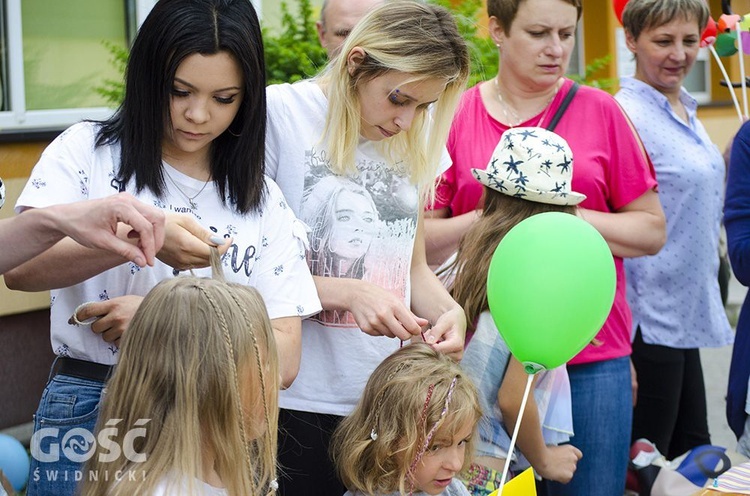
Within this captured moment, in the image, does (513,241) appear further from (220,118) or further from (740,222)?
(740,222)

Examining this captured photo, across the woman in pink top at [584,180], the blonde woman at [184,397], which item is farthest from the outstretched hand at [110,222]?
the woman in pink top at [584,180]

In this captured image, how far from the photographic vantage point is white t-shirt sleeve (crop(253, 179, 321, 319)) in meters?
2.18

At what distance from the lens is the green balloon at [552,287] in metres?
2.21

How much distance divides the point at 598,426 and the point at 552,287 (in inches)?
35.4

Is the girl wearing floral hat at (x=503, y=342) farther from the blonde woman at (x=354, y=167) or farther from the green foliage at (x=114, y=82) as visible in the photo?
the green foliage at (x=114, y=82)

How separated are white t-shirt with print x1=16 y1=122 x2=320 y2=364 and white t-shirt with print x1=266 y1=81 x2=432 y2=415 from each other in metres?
0.15

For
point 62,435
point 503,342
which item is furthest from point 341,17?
point 62,435

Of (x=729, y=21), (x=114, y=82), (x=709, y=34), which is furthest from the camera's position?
(x=114, y=82)

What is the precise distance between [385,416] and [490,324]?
48 cm

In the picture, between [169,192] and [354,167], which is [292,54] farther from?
[169,192]

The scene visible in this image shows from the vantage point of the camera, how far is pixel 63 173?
6.53ft

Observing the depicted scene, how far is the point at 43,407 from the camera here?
6.51ft

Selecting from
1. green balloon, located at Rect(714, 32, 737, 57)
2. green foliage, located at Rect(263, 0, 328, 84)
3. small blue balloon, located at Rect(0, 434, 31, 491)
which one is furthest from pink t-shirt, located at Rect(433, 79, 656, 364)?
green foliage, located at Rect(263, 0, 328, 84)

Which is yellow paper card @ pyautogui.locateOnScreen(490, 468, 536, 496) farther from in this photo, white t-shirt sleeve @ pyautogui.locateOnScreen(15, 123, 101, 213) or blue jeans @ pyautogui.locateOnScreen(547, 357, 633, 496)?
white t-shirt sleeve @ pyautogui.locateOnScreen(15, 123, 101, 213)
